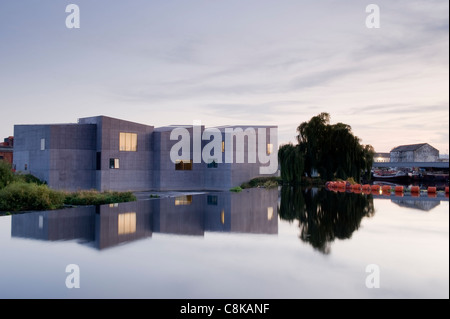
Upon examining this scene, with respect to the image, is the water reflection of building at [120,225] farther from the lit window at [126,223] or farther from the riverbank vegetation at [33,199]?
the riverbank vegetation at [33,199]

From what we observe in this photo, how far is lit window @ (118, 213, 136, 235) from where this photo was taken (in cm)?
1199

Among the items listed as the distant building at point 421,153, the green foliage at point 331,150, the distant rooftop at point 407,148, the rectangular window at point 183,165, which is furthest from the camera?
the distant rooftop at point 407,148

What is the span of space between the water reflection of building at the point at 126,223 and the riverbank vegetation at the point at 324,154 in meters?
21.7

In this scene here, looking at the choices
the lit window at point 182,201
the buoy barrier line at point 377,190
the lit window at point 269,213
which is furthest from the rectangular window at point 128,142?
the lit window at point 269,213

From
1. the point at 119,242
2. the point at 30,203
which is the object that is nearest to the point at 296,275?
the point at 119,242

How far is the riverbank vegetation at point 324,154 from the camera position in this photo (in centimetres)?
3888

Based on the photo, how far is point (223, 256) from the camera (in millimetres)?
8953

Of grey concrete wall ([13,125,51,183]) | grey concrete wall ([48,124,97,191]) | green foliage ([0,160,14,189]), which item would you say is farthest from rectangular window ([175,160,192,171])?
green foliage ([0,160,14,189])

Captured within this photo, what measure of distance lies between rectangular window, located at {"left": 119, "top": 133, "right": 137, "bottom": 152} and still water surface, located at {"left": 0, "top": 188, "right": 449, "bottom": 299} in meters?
18.5

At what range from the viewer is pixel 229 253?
9.30 m

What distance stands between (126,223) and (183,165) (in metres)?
23.1

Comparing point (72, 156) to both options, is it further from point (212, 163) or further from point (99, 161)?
point (212, 163)

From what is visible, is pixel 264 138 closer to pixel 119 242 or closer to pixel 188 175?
pixel 188 175
